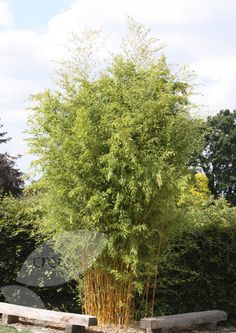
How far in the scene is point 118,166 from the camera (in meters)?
7.55

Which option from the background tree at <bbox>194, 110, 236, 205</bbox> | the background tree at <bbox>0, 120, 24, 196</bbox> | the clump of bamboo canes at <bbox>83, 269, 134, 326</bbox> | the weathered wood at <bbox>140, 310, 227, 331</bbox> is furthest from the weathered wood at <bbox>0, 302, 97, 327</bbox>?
the background tree at <bbox>194, 110, 236, 205</bbox>

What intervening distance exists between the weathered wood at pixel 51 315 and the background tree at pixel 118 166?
1.93 feet

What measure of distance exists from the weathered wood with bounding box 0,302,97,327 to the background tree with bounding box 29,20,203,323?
588mm

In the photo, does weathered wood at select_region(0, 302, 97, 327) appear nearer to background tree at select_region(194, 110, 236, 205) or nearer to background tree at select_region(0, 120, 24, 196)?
background tree at select_region(0, 120, 24, 196)

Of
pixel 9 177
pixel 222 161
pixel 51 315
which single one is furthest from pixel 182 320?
pixel 222 161

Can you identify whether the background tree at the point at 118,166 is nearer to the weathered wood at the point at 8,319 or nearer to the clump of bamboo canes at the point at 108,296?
the clump of bamboo canes at the point at 108,296

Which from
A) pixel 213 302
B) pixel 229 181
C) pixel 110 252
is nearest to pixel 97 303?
pixel 110 252

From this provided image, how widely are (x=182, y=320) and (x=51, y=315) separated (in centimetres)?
176

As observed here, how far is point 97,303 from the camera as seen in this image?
7.98 m

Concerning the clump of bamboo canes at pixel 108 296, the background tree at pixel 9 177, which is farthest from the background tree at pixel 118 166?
the background tree at pixel 9 177

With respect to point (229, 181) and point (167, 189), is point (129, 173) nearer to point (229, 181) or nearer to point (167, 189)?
point (167, 189)

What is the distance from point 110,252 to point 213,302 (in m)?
2.76

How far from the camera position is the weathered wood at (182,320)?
7.38 meters

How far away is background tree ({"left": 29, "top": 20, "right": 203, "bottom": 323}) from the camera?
749 centimetres
